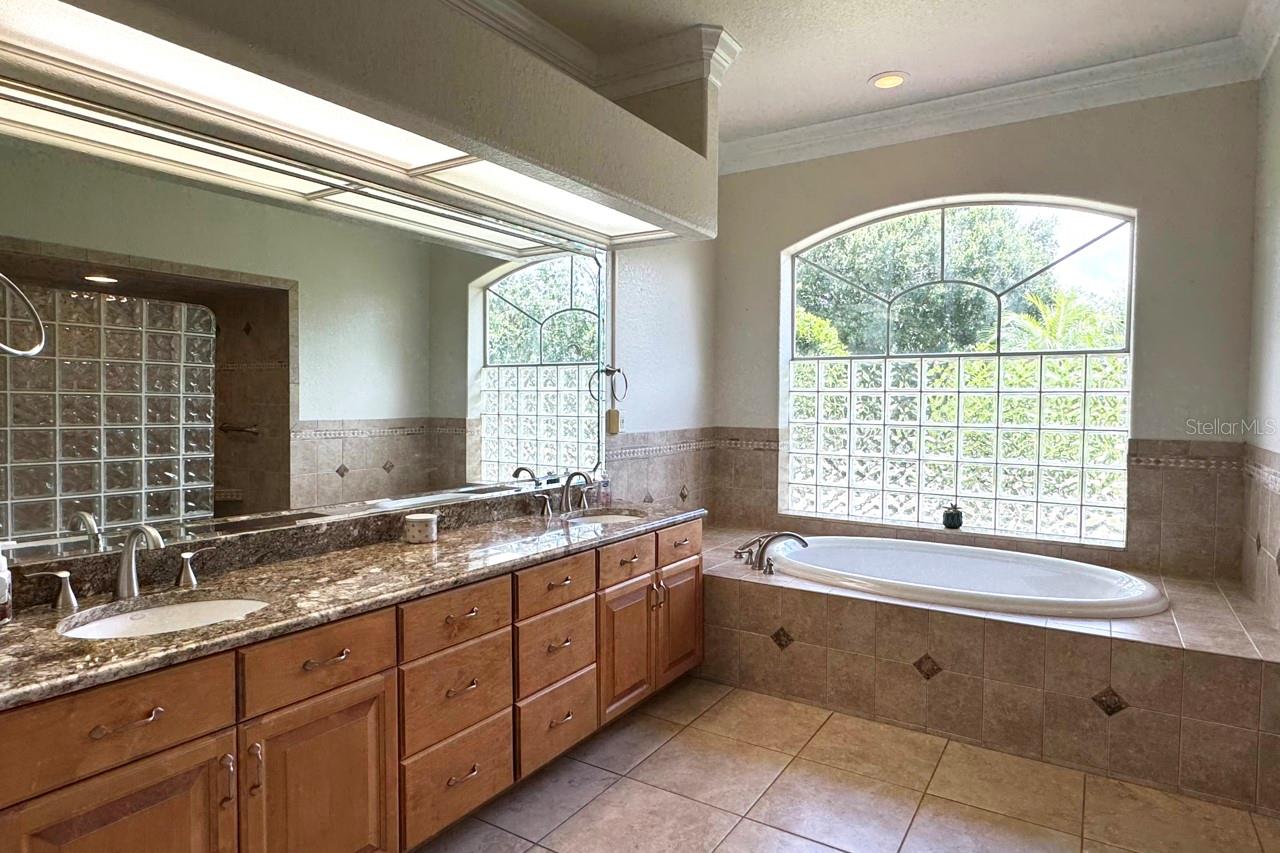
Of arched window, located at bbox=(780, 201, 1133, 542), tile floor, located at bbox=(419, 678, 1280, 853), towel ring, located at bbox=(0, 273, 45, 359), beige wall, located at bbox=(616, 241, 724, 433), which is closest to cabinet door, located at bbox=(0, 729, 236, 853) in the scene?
tile floor, located at bbox=(419, 678, 1280, 853)

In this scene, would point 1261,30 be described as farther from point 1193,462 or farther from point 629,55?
point 629,55

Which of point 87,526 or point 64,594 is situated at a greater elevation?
point 87,526

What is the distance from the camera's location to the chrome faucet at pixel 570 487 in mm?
3247

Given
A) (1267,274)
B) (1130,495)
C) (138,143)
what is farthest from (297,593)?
(1267,274)

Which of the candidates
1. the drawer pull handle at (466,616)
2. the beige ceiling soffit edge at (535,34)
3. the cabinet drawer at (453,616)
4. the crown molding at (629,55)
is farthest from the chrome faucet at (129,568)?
the crown molding at (629,55)

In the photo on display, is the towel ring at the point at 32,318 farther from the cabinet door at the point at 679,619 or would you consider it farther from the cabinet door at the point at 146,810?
the cabinet door at the point at 679,619

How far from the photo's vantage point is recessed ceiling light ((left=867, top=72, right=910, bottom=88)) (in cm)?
331

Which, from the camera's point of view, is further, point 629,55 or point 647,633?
point 629,55

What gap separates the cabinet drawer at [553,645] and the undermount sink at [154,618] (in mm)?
810

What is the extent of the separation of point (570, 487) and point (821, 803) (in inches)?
63.2

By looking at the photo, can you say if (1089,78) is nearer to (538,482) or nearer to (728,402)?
(728,402)

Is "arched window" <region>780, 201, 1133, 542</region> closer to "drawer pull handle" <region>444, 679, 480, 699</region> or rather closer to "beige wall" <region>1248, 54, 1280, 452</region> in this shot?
"beige wall" <region>1248, 54, 1280, 452</region>

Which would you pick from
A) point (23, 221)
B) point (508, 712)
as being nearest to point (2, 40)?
point (23, 221)

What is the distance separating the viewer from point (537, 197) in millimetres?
2682
